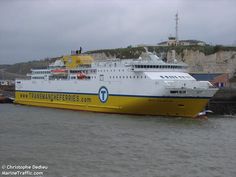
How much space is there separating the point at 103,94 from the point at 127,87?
3014 millimetres

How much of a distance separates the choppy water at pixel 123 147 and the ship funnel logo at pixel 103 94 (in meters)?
5.36

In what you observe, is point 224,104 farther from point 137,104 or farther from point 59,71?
point 59,71

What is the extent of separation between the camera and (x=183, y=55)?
71.1 metres

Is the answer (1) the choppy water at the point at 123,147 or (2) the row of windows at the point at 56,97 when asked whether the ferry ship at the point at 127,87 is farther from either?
(1) the choppy water at the point at 123,147

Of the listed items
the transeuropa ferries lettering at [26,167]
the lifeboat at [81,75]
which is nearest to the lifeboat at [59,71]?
the lifeboat at [81,75]

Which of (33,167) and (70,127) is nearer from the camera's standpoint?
(33,167)

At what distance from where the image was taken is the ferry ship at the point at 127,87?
33.6 metres

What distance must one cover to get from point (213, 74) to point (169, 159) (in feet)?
150

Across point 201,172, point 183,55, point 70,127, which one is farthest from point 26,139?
point 183,55

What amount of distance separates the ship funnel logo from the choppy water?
536cm

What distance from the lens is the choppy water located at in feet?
57.7

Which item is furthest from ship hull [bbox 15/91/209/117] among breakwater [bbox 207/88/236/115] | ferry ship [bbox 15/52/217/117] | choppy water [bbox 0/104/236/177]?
breakwater [bbox 207/88/236/115]

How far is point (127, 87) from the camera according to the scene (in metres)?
35.8

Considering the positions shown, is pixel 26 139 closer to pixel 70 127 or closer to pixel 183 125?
pixel 70 127
